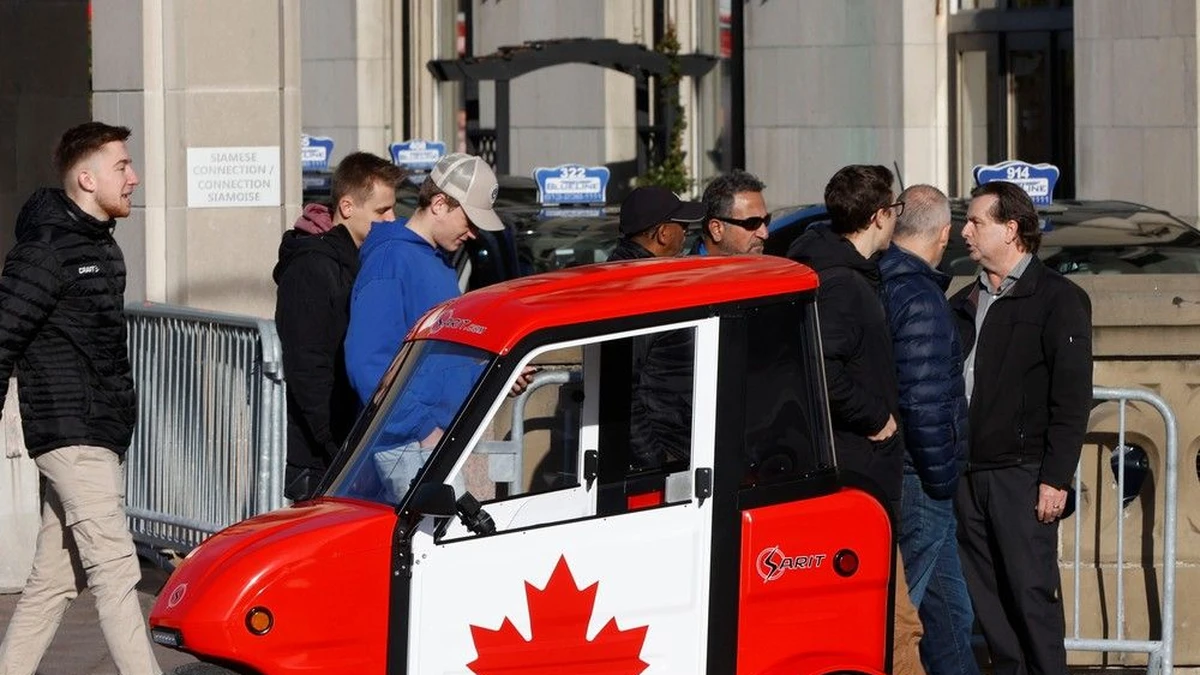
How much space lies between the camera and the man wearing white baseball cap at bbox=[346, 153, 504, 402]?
24.7 ft

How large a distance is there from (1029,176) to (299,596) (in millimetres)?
9651

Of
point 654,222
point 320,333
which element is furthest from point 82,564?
point 654,222

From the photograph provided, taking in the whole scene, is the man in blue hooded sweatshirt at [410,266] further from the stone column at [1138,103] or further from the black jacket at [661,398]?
the stone column at [1138,103]

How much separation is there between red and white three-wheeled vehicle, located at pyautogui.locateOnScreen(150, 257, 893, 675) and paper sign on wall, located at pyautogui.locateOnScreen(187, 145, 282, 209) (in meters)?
5.55

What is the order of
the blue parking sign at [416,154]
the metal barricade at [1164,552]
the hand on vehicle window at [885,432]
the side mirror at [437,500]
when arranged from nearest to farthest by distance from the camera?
the side mirror at [437,500] < the hand on vehicle window at [885,432] < the metal barricade at [1164,552] < the blue parking sign at [416,154]

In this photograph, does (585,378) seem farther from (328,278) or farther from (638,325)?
(328,278)

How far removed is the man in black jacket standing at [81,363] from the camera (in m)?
7.25

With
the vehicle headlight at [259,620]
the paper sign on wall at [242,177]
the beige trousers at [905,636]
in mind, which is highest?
the paper sign on wall at [242,177]

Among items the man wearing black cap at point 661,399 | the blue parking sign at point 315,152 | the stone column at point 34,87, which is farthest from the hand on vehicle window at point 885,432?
the blue parking sign at point 315,152

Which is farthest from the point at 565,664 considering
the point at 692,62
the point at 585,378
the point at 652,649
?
the point at 692,62

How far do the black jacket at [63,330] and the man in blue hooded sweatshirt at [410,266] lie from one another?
793 millimetres

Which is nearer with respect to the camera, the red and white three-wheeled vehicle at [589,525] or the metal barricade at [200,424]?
the red and white three-wheeled vehicle at [589,525]

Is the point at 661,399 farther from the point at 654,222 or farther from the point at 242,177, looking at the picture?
the point at 242,177

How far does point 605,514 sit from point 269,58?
628cm
